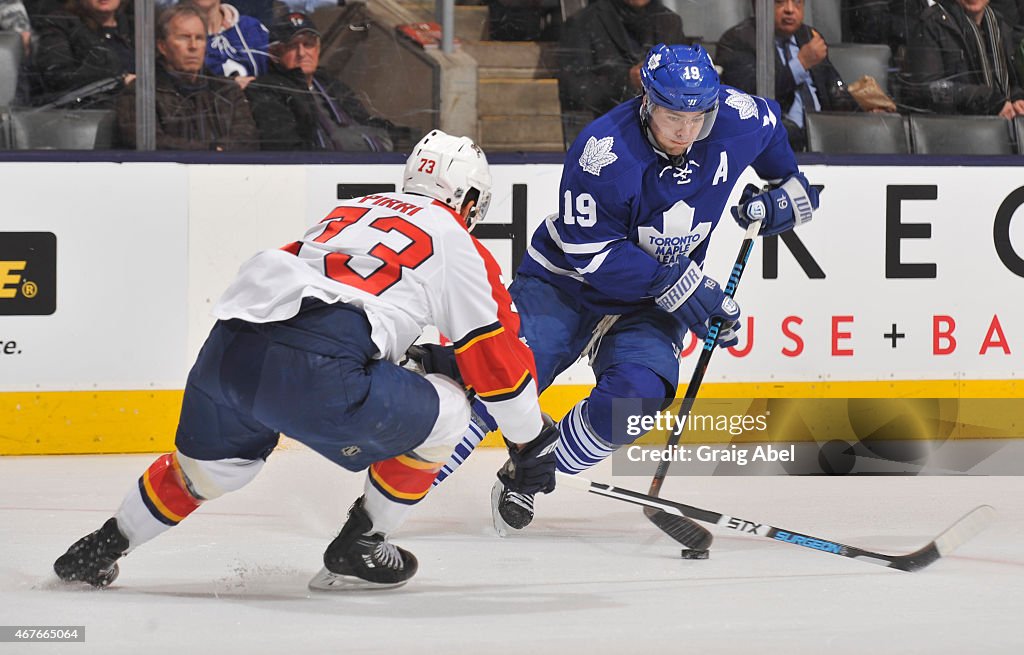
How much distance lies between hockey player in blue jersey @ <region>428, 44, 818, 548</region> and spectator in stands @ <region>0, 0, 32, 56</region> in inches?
75.6

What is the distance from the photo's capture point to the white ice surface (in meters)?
2.38

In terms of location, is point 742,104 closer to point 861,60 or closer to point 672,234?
point 672,234

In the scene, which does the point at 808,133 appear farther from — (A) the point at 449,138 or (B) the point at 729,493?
(A) the point at 449,138

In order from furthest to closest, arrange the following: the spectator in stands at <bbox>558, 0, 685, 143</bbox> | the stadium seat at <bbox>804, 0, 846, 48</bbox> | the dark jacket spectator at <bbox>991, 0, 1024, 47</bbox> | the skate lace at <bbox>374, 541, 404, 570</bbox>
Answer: the dark jacket spectator at <bbox>991, 0, 1024, 47</bbox>, the stadium seat at <bbox>804, 0, 846, 48</bbox>, the spectator in stands at <bbox>558, 0, 685, 143</bbox>, the skate lace at <bbox>374, 541, 404, 570</bbox>

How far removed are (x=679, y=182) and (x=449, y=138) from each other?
791 mm

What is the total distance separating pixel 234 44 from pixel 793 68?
190cm

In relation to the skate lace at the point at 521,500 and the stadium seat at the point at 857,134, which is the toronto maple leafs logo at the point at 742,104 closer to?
the skate lace at the point at 521,500

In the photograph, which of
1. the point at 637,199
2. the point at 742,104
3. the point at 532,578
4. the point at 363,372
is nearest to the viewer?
the point at 363,372

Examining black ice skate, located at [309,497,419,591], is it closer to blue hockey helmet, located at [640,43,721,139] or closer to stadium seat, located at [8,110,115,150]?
blue hockey helmet, located at [640,43,721,139]

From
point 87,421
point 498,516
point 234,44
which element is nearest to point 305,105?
point 234,44

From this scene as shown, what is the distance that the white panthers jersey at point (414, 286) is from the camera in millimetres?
2480

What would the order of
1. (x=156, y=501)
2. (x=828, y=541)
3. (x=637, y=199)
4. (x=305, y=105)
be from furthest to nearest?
1. (x=305, y=105)
2. (x=637, y=199)
3. (x=828, y=541)
4. (x=156, y=501)

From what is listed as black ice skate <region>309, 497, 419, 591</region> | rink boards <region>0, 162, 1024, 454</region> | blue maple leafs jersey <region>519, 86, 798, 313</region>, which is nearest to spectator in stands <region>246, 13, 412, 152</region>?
rink boards <region>0, 162, 1024, 454</region>

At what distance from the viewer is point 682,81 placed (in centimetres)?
312
